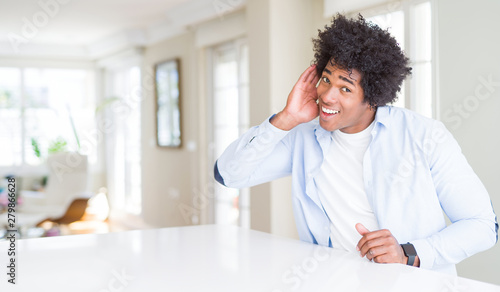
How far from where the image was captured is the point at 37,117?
787 cm

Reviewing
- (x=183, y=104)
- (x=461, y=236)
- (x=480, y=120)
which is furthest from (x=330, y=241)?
(x=183, y=104)

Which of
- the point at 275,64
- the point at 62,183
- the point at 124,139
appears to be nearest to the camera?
the point at 275,64

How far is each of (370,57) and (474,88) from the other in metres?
1.57

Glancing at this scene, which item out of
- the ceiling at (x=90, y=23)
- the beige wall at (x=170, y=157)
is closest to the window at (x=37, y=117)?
the ceiling at (x=90, y=23)

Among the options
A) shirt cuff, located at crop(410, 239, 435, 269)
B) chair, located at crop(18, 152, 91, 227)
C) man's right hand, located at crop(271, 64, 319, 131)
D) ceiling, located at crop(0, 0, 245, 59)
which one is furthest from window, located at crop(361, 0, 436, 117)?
chair, located at crop(18, 152, 91, 227)

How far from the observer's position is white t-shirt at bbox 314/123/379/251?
5.03 feet

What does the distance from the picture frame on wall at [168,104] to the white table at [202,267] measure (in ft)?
15.3

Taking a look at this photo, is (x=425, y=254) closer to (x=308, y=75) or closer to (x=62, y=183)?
(x=308, y=75)

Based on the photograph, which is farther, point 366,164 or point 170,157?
point 170,157

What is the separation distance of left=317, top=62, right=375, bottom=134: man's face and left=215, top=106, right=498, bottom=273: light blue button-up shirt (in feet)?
0.24

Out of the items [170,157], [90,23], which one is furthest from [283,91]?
[90,23]

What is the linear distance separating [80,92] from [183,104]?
10.0 feet

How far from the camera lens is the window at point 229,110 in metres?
4.96

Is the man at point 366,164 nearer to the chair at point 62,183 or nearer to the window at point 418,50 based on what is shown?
the window at point 418,50
